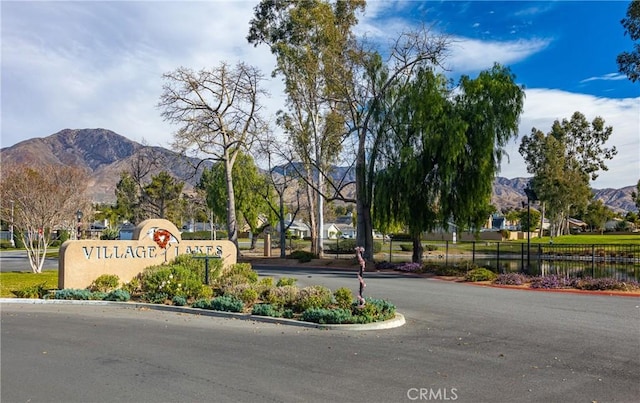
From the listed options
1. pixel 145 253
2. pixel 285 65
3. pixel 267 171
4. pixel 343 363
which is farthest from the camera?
pixel 267 171

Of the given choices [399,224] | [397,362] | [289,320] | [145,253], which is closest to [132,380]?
[397,362]

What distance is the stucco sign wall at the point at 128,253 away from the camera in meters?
15.7

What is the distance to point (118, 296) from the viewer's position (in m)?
14.6

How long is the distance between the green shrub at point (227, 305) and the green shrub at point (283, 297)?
2.58ft

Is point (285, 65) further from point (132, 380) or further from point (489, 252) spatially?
point (132, 380)

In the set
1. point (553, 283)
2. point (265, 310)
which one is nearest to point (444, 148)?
point (553, 283)

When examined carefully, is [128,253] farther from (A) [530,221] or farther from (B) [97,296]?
(A) [530,221]

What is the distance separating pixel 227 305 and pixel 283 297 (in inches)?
53.4

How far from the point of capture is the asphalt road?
6.60 m

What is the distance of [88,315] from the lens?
12.4 m

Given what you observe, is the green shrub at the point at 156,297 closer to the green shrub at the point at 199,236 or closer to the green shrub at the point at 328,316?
the green shrub at the point at 328,316

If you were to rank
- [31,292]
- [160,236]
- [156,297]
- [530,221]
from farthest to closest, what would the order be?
[530,221] → [160,236] → [31,292] → [156,297]

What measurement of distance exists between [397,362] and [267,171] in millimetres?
32246
